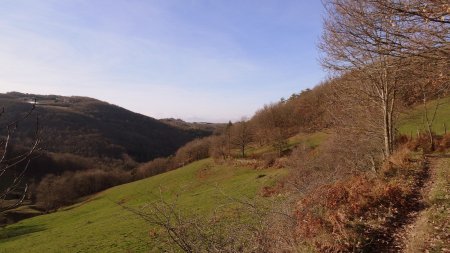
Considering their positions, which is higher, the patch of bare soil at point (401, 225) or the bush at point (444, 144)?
the bush at point (444, 144)

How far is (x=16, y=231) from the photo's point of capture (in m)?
50.2

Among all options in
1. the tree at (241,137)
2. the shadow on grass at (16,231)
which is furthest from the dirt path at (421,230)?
the tree at (241,137)

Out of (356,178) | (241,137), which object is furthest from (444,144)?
(241,137)

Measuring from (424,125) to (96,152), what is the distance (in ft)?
496

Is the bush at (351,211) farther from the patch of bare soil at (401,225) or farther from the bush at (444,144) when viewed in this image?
the bush at (444,144)

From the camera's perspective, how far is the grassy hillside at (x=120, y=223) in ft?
89.4

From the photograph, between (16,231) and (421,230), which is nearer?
(421,230)

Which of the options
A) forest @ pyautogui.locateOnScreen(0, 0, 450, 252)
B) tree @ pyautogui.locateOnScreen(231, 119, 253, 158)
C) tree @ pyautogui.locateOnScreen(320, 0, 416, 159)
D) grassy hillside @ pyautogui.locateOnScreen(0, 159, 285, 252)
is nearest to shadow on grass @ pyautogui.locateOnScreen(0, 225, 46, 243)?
grassy hillside @ pyautogui.locateOnScreen(0, 159, 285, 252)

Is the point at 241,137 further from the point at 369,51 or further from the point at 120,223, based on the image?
the point at 369,51

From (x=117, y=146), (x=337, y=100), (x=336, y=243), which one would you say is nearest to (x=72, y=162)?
(x=117, y=146)

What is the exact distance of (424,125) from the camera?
137ft

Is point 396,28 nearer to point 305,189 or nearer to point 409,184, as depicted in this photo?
point 409,184

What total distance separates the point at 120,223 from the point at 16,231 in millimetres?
23343

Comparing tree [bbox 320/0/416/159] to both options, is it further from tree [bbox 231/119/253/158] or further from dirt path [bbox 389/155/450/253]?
tree [bbox 231/119/253/158]
